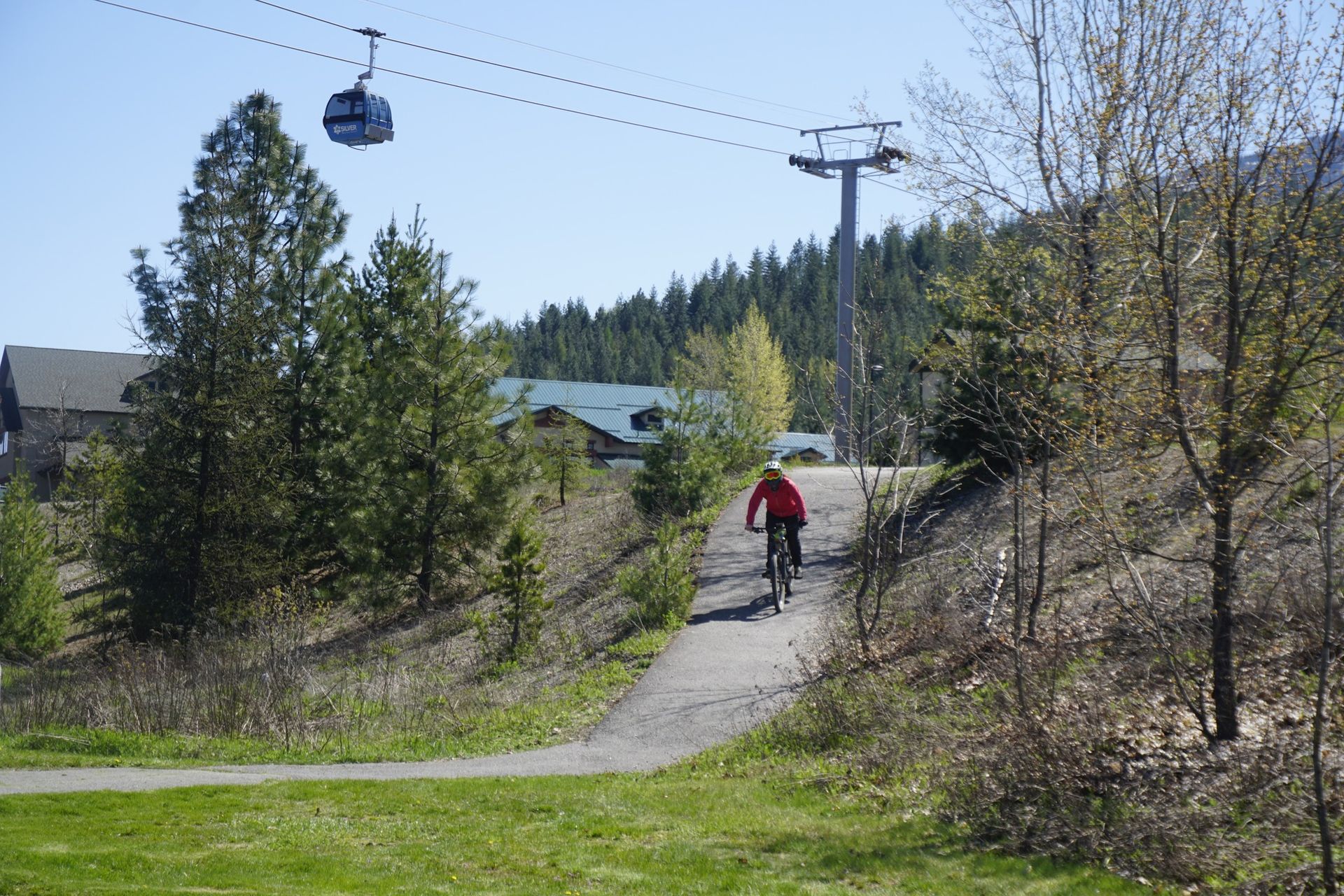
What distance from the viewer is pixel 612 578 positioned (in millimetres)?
23688

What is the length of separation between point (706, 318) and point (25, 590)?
12812 cm

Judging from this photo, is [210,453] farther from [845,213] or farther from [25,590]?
[845,213]

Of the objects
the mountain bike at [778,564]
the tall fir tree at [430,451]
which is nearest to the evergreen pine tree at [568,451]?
the tall fir tree at [430,451]

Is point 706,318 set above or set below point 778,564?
above

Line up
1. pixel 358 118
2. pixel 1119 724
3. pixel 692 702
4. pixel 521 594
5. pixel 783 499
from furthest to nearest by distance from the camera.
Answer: pixel 521 594
pixel 783 499
pixel 358 118
pixel 692 702
pixel 1119 724

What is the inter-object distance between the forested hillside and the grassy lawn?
317 ft

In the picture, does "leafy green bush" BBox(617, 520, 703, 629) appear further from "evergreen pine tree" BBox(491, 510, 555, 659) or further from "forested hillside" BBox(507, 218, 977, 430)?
"forested hillside" BBox(507, 218, 977, 430)

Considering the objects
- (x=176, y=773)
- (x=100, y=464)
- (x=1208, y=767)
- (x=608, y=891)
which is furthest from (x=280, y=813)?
(x=100, y=464)

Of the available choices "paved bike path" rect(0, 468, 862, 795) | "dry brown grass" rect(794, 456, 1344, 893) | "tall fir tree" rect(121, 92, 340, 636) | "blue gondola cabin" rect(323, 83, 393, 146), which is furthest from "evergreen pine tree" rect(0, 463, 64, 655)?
"dry brown grass" rect(794, 456, 1344, 893)

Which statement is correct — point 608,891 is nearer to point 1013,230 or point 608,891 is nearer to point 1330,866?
point 1330,866


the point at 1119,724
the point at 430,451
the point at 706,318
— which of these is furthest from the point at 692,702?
the point at 706,318

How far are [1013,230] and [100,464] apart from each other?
33103 millimetres

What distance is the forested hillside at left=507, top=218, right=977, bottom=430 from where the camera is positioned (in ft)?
421

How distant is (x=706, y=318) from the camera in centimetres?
15462
